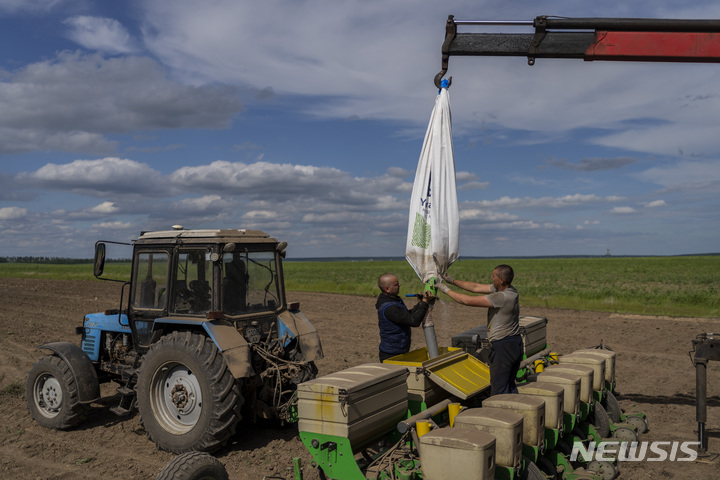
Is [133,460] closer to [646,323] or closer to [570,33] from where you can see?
[570,33]

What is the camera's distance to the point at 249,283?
274 inches

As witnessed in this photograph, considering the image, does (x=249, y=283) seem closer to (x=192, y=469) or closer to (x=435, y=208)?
(x=435, y=208)

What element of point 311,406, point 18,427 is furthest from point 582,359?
point 18,427

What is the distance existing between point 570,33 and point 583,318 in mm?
12811

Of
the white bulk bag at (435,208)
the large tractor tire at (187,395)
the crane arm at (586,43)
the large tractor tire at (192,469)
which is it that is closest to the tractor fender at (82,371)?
the large tractor tire at (187,395)

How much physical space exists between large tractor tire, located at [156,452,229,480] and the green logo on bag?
2.73 meters

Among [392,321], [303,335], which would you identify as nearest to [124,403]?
[303,335]

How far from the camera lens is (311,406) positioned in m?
4.59

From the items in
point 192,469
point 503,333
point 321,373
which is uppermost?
point 503,333

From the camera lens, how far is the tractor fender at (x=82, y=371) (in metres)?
7.14

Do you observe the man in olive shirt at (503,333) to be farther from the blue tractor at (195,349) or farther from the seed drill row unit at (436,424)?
the blue tractor at (195,349)

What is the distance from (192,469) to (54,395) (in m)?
4.00

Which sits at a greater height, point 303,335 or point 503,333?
point 503,333

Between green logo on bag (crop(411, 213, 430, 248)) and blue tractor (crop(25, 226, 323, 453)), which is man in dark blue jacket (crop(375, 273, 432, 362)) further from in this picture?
blue tractor (crop(25, 226, 323, 453))
